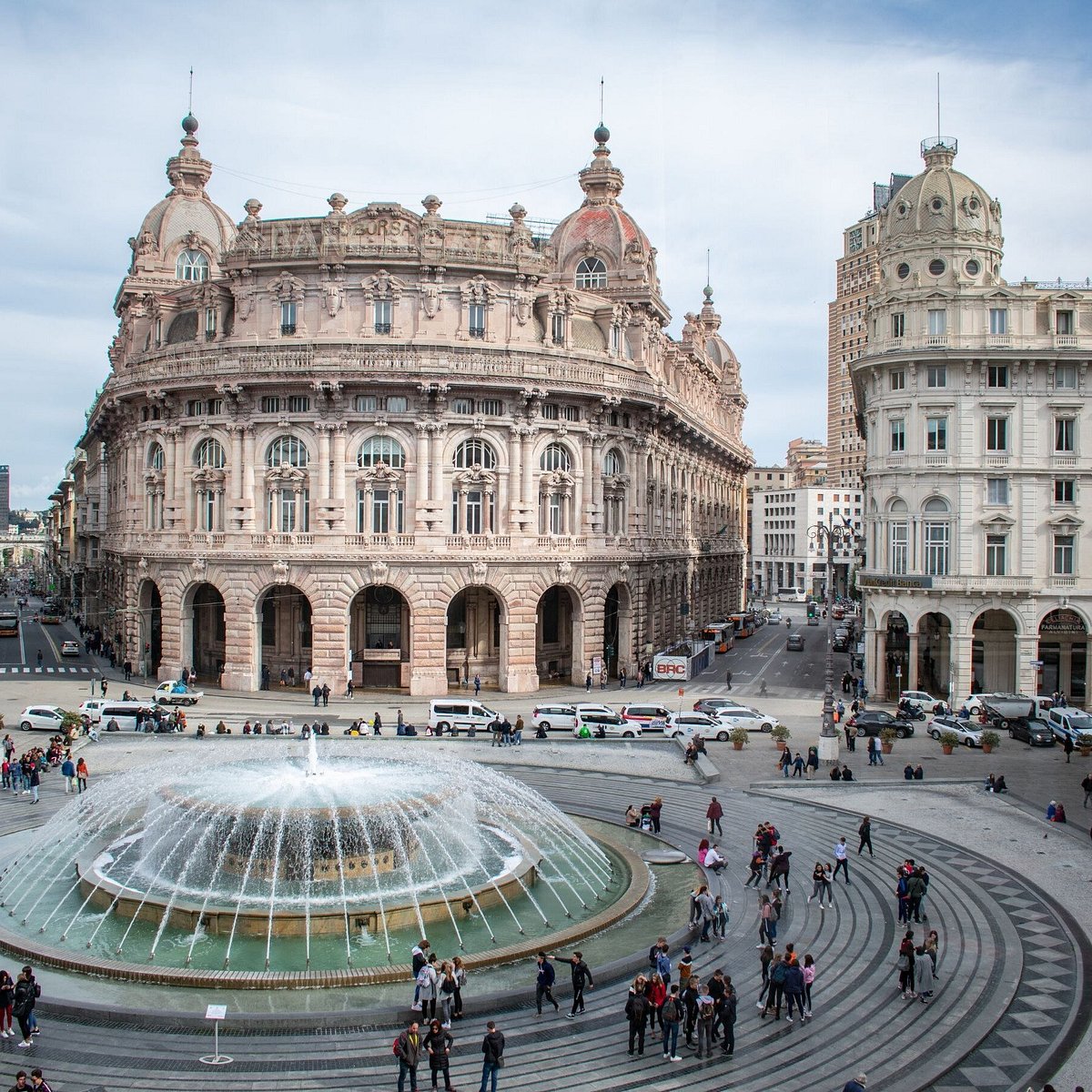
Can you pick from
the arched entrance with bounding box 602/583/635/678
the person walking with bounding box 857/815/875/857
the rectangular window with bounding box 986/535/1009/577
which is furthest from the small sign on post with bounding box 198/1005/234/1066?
the arched entrance with bounding box 602/583/635/678

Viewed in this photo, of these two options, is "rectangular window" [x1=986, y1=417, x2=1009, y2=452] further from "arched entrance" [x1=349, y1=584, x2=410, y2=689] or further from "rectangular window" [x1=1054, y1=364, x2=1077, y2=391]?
"arched entrance" [x1=349, y1=584, x2=410, y2=689]

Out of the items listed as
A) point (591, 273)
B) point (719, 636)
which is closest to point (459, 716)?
point (591, 273)

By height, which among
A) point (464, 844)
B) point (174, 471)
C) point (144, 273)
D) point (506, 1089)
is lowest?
point (506, 1089)

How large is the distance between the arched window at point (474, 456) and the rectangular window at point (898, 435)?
2147cm

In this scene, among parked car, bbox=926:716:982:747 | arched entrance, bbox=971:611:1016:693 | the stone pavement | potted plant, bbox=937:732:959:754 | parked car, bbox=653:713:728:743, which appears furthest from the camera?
arched entrance, bbox=971:611:1016:693

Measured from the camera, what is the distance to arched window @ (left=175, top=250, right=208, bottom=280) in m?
84.3

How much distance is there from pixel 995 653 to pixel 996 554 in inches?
213

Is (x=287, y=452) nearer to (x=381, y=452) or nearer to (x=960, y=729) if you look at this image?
(x=381, y=452)

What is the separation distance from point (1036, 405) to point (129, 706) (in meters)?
47.0

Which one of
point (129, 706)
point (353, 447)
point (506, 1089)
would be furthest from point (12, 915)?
point (353, 447)

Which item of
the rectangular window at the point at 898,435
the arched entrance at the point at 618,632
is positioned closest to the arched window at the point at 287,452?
the arched entrance at the point at 618,632

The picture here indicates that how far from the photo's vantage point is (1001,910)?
1095 inches

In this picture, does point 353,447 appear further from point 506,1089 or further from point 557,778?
point 506,1089

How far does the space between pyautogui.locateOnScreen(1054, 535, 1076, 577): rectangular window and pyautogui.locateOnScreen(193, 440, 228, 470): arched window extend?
44657 mm
